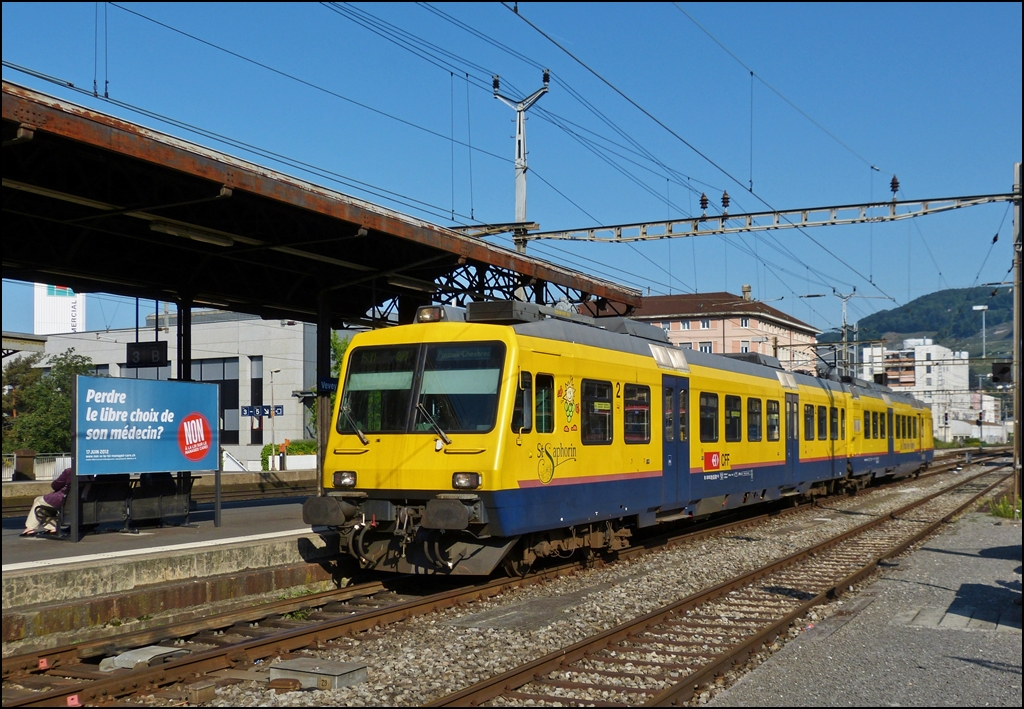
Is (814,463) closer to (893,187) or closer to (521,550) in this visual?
(893,187)

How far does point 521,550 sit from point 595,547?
1312 millimetres

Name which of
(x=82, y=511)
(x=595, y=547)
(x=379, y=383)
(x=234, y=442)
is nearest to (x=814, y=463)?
(x=595, y=547)

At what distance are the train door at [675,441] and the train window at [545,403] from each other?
11.5ft

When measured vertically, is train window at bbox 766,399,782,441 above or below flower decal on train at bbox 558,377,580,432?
below

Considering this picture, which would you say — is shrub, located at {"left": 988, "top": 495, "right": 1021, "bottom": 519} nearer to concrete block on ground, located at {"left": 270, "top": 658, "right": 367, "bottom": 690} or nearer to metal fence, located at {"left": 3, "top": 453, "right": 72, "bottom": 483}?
concrete block on ground, located at {"left": 270, "top": 658, "right": 367, "bottom": 690}

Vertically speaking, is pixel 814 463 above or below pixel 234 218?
below

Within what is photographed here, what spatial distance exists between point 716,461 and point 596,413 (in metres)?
4.88

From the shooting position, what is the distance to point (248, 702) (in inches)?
281

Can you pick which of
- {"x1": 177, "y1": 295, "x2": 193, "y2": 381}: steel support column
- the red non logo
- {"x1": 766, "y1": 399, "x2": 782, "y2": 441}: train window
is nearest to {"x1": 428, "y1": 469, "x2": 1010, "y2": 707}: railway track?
{"x1": 766, "y1": 399, "x2": 782, "y2": 441}: train window

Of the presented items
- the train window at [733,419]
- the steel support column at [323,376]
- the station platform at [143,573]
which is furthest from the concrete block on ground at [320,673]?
the train window at [733,419]

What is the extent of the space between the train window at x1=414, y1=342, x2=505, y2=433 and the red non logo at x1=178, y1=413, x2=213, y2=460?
3505 millimetres

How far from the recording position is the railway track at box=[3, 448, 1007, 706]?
742 centimetres

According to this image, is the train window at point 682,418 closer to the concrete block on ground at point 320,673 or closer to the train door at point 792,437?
the train door at point 792,437

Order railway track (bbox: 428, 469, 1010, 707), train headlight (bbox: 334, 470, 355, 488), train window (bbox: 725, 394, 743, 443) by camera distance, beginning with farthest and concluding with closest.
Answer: train window (bbox: 725, 394, 743, 443)
train headlight (bbox: 334, 470, 355, 488)
railway track (bbox: 428, 469, 1010, 707)
